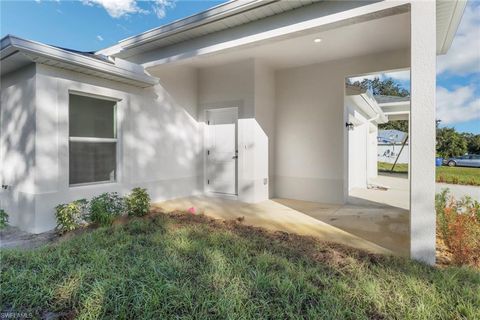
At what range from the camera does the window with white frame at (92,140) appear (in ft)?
16.0

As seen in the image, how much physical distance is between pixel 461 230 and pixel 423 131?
148cm

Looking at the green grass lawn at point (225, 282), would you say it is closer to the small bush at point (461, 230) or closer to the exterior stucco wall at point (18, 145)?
the small bush at point (461, 230)

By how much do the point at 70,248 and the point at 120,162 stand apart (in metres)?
2.53

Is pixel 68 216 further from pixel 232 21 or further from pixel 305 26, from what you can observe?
pixel 305 26

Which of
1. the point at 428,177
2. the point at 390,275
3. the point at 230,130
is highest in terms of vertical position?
the point at 230,130

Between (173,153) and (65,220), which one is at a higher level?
(173,153)

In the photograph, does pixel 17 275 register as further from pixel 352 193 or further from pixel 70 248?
pixel 352 193

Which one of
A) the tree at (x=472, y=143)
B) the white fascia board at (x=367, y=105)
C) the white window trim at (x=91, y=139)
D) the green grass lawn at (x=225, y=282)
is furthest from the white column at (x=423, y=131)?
the tree at (x=472, y=143)

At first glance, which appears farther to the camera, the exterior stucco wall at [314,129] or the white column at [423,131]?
the exterior stucco wall at [314,129]

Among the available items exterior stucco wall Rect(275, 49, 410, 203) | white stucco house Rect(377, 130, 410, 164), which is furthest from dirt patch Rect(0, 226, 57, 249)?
white stucco house Rect(377, 130, 410, 164)

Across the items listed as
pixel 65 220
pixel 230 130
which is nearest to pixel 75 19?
pixel 230 130

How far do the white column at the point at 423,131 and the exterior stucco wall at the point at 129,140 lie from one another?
17.1 feet

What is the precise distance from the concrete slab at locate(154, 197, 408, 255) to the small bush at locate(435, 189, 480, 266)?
0.64 metres

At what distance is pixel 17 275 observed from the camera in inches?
103
